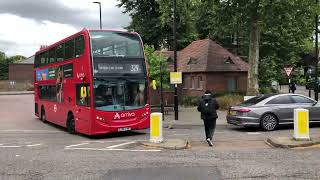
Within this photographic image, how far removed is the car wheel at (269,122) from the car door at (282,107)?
0.20m

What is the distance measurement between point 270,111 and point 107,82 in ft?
21.5

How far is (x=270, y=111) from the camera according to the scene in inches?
798

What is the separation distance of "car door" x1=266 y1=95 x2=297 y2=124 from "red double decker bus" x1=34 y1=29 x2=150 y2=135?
5088 millimetres

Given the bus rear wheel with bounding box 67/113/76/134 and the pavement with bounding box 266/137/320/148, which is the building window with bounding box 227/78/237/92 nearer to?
the bus rear wheel with bounding box 67/113/76/134

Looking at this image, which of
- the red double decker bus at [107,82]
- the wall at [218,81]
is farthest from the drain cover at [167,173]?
the wall at [218,81]

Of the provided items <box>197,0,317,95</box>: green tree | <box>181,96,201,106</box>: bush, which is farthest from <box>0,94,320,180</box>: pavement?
<box>181,96,201,106</box>: bush

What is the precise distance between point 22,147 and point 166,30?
37251 mm

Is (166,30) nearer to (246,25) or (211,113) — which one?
(246,25)

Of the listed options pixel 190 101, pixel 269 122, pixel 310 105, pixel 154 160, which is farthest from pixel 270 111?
pixel 190 101

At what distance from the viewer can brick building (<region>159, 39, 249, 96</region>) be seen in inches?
1631

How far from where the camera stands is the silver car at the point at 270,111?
2009 centimetres

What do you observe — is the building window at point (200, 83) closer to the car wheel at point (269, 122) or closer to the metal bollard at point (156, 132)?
the car wheel at point (269, 122)

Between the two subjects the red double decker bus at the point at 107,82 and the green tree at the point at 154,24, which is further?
the green tree at the point at 154,24

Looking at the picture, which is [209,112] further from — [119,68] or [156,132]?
→ [119,68]
